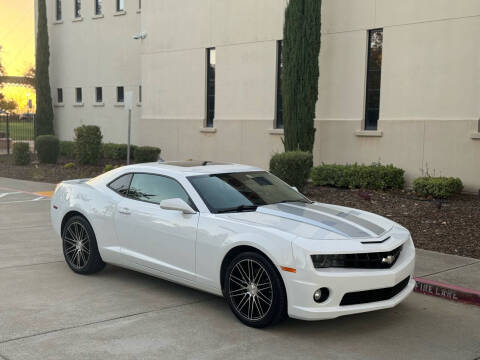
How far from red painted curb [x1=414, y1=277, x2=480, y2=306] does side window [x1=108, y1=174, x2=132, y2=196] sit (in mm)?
3611

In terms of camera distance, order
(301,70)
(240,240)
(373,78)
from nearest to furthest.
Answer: (240,240)
(301,70)
(373,78)

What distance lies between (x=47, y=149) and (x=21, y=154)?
107 centimetres

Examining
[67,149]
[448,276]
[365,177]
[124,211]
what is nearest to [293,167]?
[365,177]

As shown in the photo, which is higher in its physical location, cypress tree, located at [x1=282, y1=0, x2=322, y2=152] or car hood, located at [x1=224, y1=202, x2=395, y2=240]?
cypress tree, located at [x1=282, y1=0, x2=322, y2=152]

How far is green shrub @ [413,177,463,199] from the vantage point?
1259 centimetres

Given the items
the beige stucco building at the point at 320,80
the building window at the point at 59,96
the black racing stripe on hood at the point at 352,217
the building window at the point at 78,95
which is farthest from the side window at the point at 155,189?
the building window at the point at 59,96

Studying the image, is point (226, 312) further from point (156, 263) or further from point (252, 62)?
point (252, 62)

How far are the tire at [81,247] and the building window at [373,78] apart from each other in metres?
10.2

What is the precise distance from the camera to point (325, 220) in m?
5.90

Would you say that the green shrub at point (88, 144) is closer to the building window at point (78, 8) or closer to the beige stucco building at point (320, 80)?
the beige stucco building at point (320, 80)

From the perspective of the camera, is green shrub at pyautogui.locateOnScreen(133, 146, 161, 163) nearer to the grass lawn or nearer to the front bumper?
the front bumper

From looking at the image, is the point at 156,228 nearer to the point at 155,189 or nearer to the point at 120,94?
the point at 155,189

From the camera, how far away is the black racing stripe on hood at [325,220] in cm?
559

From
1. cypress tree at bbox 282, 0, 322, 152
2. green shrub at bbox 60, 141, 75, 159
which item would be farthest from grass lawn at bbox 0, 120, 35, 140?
cypress tree at bbox 282, 0, 322, 152
